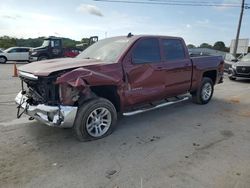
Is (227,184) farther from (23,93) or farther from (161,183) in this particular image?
(23,93)

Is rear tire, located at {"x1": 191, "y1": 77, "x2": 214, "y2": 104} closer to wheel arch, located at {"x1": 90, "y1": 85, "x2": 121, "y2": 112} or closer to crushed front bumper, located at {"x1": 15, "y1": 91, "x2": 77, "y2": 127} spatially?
wheel arch, located at {"x1": 90, "y1": 85, "x2": 121, "y2": 112}

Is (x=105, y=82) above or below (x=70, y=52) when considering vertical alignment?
below

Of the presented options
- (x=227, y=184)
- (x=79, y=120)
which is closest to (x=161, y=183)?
(x=227, y=184)

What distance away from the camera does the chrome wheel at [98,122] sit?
414 centimetres

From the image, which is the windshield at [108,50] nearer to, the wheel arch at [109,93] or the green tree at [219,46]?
the wheel arch at [109,93]

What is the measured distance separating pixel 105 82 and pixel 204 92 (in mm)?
3870

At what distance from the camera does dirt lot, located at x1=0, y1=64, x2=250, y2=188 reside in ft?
9.89

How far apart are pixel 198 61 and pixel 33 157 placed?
4.74 m

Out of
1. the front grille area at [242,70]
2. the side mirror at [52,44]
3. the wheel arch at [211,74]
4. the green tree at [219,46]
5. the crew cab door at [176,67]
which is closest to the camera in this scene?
the crew cab door at [176,67]

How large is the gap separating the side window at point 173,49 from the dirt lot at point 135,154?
1439 millimetres

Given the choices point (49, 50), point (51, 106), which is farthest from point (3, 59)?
point (51, 106)

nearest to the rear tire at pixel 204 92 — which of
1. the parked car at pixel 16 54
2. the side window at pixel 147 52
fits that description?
the side window at pixel 147 52

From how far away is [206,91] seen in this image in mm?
6988

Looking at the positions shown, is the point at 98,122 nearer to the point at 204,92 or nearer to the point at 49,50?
the point at 204,92
